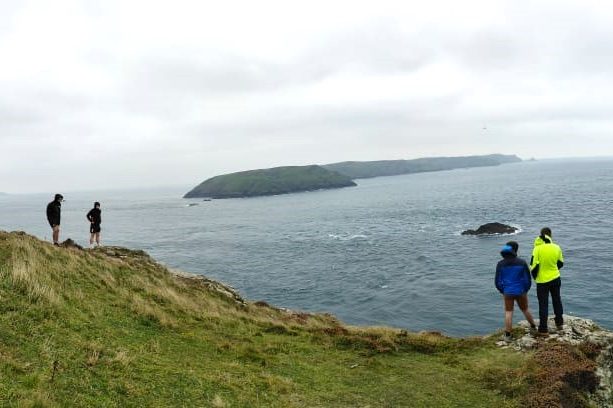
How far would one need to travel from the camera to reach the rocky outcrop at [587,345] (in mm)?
12781

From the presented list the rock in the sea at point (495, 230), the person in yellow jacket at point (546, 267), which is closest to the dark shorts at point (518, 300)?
the person in yellow jacket at point (546, 267)

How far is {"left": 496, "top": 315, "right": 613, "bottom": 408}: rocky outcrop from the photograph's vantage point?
41.9 ft

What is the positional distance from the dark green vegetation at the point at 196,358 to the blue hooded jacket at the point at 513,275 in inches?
82.9

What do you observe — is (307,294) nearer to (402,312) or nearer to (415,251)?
(402,312)

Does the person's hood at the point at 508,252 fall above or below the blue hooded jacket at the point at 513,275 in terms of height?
above

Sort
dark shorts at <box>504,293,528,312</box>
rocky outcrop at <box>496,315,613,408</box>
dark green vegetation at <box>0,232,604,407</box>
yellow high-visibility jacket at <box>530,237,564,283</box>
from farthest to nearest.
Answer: dark shorts at <box>504,293,528,312</box>, yellow high-visibility jacket at <box>530,237,564,283</box>, rocky outcrop at <box>496,315,613,408</box>, dark green vegetation at <box>0,232,604,407</box>

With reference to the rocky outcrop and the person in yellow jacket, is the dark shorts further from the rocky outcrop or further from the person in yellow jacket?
the rocky outcrop

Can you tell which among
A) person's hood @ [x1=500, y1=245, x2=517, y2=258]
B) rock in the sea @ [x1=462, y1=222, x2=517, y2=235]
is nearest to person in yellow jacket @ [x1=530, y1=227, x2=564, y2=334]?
person's hood @ [x1=500, y1=245, x2=517, y2=258]

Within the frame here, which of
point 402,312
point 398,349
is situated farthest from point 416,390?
point 402,312

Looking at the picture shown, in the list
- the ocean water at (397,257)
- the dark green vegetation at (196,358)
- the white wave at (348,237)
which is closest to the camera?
the dark green vegetation at (196,358)

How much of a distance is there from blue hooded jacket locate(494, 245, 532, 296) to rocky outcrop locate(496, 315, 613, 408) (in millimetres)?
1933

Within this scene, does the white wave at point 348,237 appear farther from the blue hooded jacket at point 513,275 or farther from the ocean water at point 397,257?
the blue hooded jacket at point 513,275

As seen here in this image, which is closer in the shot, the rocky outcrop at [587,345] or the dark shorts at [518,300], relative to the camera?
the rocky outcrop at [587,345]

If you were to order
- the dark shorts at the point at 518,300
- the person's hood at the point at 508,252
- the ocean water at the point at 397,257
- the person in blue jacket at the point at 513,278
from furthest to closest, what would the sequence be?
the ocean water at the point at 397,257 → the dark shorts at the point at 518,300 → the person in blue jacket at the point at 513,278 → the person's hood at the point at 508,252
